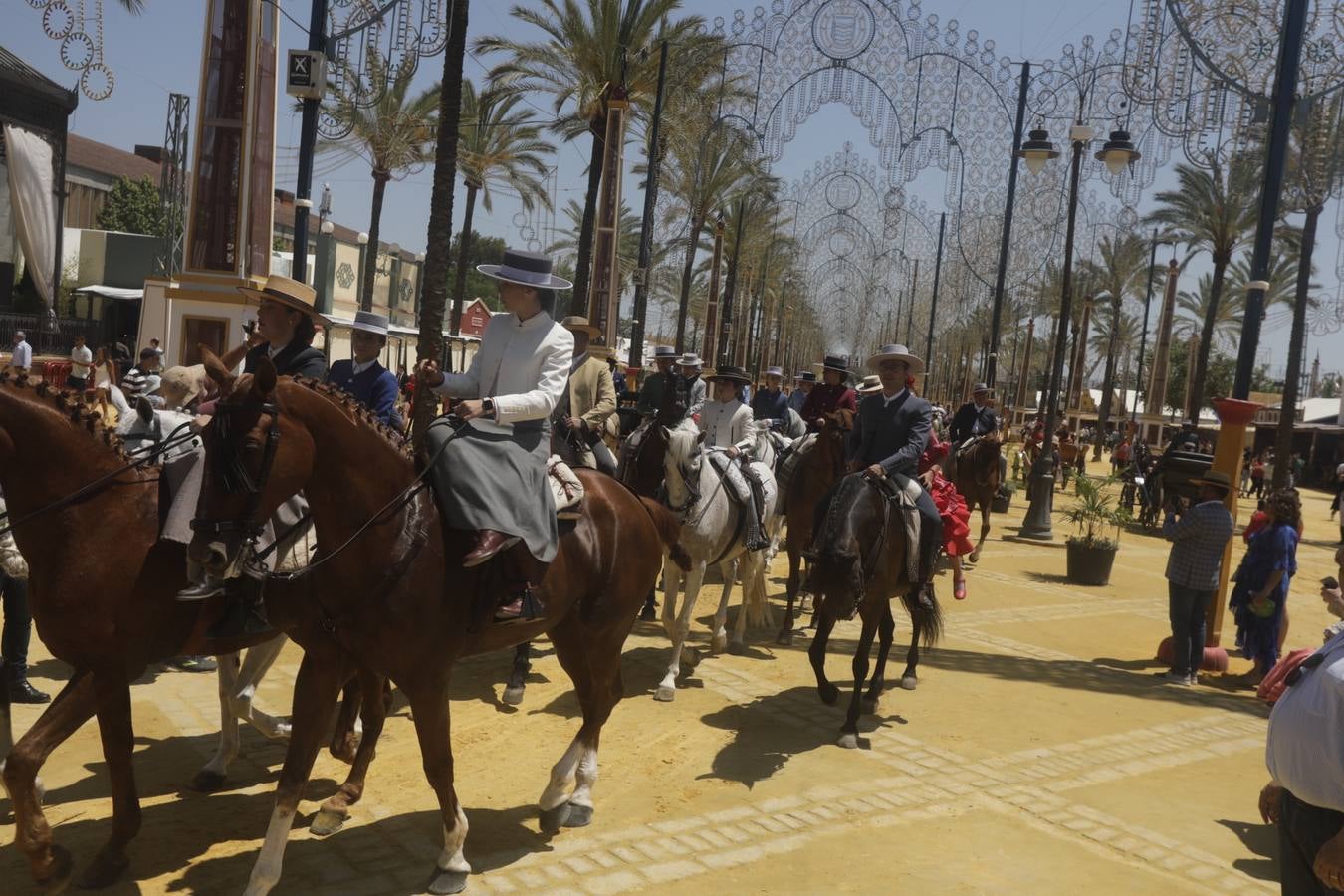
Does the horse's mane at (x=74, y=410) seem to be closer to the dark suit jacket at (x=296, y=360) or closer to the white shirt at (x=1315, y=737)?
the dark suit jacket at (x=296, y=360)

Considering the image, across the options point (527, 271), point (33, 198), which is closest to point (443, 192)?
point (527, 271)

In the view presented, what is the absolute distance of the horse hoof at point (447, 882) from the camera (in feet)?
16.5

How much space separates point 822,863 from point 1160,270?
5468cm

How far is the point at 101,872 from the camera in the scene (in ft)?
15.9

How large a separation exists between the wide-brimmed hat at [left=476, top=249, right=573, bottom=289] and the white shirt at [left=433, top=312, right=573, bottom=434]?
0.56ft

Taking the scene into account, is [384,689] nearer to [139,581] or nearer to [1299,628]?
[139,581]

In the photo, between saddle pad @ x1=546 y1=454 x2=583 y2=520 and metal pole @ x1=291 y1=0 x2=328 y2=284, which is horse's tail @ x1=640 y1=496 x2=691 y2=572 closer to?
saddle pad @ x1=546 y1=454 x2=583 y2=520

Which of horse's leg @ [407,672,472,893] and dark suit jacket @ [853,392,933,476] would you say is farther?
dark suit jacket @ [853,392,933,476]

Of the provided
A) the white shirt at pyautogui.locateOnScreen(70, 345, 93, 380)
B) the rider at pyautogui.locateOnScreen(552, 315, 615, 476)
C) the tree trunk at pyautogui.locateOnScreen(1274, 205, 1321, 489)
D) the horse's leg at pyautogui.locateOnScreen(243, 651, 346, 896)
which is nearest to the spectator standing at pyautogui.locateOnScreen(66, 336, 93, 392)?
the white shirt at pyautogui.locateOnScreen(70, 345, 93, 380)

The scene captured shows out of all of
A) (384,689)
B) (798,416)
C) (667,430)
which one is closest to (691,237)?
(798,416)

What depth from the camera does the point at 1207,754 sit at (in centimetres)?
851

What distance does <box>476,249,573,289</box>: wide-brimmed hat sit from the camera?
220 inches

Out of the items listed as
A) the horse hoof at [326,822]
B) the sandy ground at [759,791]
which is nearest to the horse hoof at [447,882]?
the sandy ground at [759,791]

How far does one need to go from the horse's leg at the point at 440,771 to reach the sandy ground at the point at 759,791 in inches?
7.3
